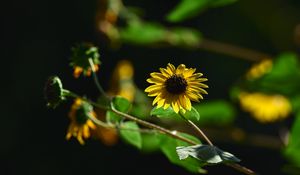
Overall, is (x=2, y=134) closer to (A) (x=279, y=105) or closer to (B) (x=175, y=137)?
(A) (x=279, y=105)

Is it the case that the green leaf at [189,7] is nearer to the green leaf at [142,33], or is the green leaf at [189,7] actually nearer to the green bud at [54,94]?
the green bud at [54,94]

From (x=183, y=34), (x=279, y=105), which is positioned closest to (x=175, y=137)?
(x=183, y=34)

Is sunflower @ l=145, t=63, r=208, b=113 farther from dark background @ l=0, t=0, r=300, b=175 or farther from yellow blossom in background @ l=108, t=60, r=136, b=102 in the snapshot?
Result: dark background @ l=0, t=0, r=300, b=175

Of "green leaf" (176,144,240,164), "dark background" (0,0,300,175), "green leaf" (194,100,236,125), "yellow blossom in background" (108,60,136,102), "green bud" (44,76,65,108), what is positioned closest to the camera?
"green leaf" (176,144,240,164)

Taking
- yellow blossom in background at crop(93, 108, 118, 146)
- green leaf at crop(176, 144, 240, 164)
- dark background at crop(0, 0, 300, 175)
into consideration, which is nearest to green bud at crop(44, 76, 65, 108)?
green leaf at crop(176, 144, 240, 164)

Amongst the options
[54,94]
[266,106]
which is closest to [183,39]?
[266,106]

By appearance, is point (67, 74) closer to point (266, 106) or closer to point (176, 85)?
point (266, 106)
